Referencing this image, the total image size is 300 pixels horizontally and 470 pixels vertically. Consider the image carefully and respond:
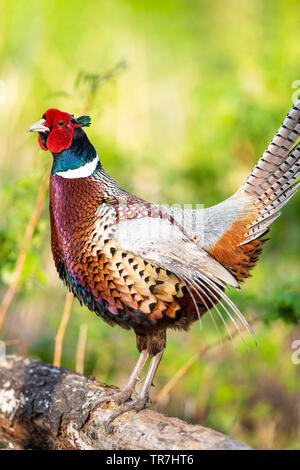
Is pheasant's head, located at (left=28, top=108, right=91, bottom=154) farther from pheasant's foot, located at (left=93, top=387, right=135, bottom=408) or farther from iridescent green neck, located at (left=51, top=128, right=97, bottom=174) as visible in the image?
pheasant's foot, located at (left=93, top=387, right=135, bottom=408)

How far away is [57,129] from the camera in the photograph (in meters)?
2.88

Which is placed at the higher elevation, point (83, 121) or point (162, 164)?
point (162, 164)

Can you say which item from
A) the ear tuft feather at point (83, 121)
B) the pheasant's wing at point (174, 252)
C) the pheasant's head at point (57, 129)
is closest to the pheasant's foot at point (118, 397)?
the pheasant's wing at point (174, 252)

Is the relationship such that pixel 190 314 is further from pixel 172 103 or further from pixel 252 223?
pixel 172 103

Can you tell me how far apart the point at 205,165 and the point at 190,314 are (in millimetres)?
4866

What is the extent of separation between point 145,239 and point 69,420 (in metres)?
1.12

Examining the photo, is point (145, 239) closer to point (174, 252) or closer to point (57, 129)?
point (174, 252)

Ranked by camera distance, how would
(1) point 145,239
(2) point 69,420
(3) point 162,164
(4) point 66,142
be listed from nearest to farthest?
(1) point 145,239 < (4) point 66,142 < (2) point 69,420 < (3) point 162,164

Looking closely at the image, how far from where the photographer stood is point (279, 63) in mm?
7777

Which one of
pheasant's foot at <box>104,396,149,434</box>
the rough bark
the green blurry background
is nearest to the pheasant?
pheasant's foot at <box>104,396,149,434</box>

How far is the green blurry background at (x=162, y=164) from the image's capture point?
14.9ft

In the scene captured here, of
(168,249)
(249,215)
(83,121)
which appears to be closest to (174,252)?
(168,249)

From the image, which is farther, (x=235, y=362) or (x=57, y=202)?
(x=235, y=362)
